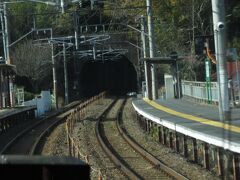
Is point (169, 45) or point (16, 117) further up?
point (169, 45)

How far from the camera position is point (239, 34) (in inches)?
1971

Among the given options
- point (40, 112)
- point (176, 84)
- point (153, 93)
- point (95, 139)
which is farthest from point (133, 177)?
point (40, 112)

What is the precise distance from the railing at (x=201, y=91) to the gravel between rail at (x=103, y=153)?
3437mm

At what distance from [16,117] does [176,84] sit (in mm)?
11843

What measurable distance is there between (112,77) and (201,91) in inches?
2531

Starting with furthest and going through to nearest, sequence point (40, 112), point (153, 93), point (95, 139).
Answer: point (40, 112), point (153, 93), point (95, 139)

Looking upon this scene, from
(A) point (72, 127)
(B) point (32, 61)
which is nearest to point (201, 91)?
(A) point (72, 127)

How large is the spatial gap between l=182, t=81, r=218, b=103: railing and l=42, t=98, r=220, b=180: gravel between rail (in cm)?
344

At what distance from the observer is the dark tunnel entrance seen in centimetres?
9053

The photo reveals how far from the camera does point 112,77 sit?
9331cm

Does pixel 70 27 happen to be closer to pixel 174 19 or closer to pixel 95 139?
pixel 174 19

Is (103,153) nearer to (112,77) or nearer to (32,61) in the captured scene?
(32,61)

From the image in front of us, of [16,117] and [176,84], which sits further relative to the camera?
[16,117]

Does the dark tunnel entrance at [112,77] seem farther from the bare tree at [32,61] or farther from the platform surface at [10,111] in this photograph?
the platform surface at [10,111]
